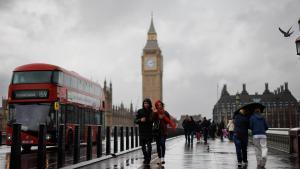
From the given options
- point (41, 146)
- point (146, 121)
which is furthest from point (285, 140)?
point (41, 146)

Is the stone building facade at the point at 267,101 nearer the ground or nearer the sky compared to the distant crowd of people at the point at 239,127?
nearer the sky

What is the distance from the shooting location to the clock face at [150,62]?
137m

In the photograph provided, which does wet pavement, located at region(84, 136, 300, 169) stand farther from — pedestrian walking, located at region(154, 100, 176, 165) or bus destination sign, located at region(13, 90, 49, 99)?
bus destination sign, located at region(13, 90, 49, 99)

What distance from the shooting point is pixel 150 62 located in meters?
140

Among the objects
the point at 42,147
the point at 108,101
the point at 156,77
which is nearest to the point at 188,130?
the point at 42,147

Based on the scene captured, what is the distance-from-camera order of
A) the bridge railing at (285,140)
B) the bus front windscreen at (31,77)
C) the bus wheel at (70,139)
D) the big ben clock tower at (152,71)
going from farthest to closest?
the big ben clock tower at (152,71) < the bus wheel at (70,139) < the bus front windscreen at (31,77) < the bridge railing at (285,140)

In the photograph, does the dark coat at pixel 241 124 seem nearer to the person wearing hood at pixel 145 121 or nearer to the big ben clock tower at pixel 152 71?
the person wearing hood at pixel 145 121

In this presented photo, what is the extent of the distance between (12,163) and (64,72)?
11.6 meters

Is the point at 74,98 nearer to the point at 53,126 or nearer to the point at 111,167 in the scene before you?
the point at 53,126

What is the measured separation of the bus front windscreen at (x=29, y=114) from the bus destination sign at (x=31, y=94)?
336 mm

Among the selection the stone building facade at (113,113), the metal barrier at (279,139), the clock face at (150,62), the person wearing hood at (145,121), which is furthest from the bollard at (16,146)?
the clock face at (150,62)

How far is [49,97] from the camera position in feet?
63.6

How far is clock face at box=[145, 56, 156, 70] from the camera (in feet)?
451

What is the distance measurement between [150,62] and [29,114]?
396 feet
